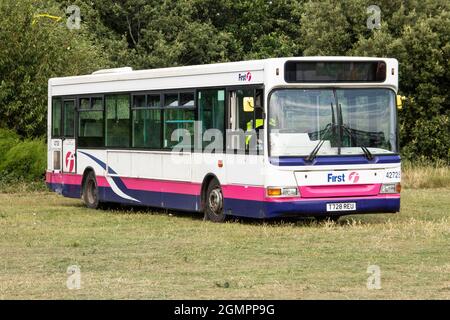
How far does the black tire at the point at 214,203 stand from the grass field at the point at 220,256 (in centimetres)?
31

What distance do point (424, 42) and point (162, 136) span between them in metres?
21.8

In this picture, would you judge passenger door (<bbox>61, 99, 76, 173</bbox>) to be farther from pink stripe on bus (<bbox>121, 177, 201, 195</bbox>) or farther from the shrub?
the shrub

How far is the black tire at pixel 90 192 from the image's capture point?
1095 inches

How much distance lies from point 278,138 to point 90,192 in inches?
324

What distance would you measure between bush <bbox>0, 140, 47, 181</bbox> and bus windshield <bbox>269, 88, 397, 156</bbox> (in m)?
15.0

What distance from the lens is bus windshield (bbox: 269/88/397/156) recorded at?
69.2ft

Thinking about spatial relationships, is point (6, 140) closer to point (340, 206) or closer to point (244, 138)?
point (244, 138)

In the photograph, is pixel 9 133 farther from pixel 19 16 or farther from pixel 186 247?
pixel 186 247

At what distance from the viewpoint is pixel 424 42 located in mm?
44594

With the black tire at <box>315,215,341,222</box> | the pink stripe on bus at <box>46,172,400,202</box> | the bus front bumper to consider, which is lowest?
the black tire at <box>315,215,341,222</box>

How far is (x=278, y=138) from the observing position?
2105cm

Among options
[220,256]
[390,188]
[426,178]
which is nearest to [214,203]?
[390,188]

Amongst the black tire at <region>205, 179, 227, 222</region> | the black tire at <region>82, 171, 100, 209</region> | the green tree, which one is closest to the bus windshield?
the black tire at <region>205, 179, 227, 222</region>
